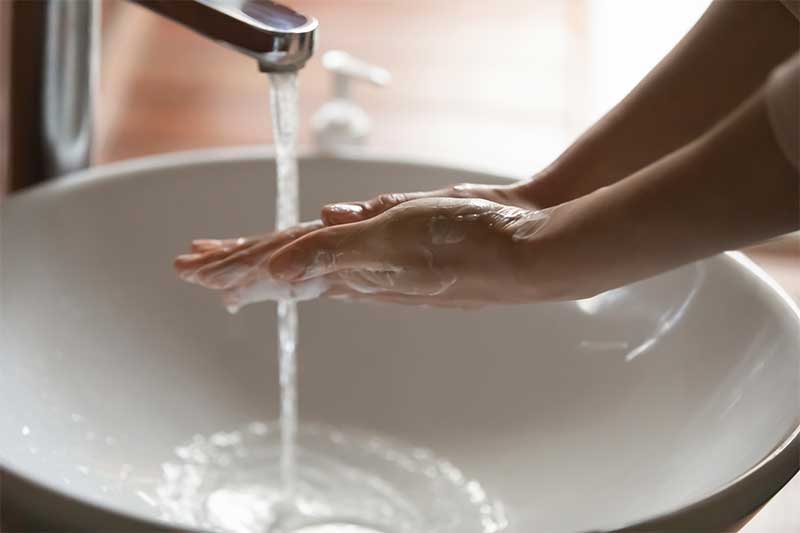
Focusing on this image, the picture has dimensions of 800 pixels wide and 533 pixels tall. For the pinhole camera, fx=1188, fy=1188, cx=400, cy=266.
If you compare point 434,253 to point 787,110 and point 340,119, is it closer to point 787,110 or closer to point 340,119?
point 787,110

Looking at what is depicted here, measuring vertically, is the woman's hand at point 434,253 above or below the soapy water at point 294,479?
above

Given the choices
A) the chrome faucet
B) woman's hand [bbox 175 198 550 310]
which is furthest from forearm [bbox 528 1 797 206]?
the chrome faucet

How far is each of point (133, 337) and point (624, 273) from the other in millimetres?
377

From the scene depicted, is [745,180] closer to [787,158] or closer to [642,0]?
[787,158]

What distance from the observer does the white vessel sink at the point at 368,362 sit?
63 centimetres

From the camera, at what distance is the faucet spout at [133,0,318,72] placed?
23.7 inches

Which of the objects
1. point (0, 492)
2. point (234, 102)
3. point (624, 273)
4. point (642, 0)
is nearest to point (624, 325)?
point (624, 273)

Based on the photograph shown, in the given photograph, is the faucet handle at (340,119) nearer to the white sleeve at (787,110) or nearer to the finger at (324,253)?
the finger at (324,253)

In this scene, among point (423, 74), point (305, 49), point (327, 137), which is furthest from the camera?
point (423, 74)

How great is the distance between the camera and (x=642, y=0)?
71.4 inches

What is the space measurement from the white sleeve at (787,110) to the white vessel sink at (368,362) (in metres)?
0.18

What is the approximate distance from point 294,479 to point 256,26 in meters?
0.27

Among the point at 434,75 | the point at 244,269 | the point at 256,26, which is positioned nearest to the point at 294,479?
the point at 244,269

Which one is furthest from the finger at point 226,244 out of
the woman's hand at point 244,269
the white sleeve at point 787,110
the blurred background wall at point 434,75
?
the blurred background wall at point 434,75
